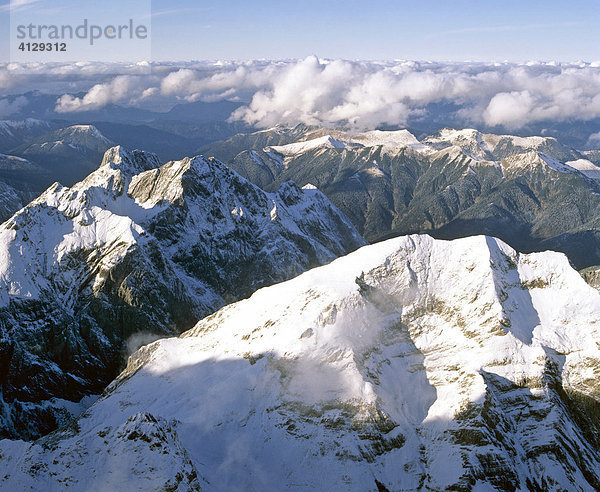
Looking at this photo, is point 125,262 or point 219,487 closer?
point 219,487

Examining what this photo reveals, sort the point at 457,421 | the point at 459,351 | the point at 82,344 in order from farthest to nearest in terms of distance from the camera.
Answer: the point at 82,344 → the point at 459,351 → the point at 457,421

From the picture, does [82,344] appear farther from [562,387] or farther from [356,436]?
[562,387]

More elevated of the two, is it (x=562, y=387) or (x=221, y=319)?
(x=562, y=387)

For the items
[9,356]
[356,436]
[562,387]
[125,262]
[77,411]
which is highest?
[562,387]

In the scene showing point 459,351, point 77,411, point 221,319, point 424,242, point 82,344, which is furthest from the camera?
point 82,344

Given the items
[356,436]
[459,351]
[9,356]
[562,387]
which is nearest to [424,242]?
[459,351]

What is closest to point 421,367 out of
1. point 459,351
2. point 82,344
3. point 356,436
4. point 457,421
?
point 459,351
